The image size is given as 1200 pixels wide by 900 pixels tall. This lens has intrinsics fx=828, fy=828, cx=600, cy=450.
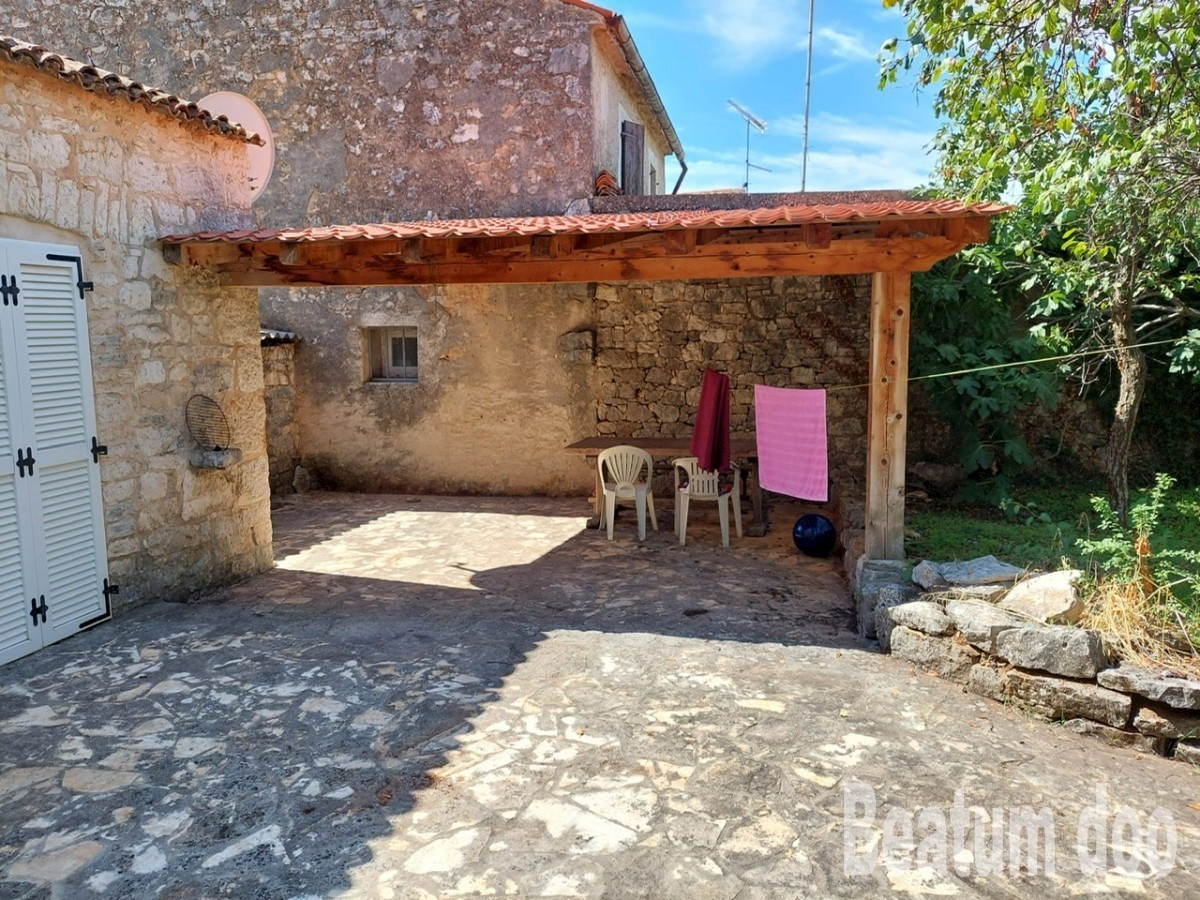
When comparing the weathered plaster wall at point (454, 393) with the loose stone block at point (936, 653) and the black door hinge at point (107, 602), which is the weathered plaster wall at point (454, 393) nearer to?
the black door hinge at point (107, 602)

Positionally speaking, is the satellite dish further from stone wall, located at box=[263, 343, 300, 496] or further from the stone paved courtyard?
the stone paved courtyard

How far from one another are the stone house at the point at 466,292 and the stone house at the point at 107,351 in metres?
3.47

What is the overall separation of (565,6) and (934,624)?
25.4ft

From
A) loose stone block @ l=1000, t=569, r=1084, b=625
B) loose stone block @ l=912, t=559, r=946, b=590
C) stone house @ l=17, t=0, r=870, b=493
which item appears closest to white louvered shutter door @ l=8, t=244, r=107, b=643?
stone house @ l=17, t=0, r=870, b=493

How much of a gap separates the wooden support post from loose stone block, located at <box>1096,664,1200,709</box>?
1.90 m

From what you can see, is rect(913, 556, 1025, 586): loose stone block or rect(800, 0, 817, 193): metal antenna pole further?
rect(800, 0, 817, 193): metal antenna pole

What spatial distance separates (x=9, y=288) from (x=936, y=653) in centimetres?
549

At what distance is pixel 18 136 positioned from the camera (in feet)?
15.1

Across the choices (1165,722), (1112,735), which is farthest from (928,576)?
(1165,722)

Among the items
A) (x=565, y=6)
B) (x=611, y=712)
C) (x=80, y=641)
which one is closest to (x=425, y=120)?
(x=565, y=6)

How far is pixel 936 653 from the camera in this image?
4551 millimetres

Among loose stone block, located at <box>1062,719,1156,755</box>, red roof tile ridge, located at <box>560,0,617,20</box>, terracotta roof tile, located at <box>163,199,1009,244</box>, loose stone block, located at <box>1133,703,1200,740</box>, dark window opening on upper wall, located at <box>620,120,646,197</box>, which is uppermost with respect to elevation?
red roof tile ridge, located at <box>560,0,617,20</box>

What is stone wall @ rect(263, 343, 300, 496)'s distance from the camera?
991 cm

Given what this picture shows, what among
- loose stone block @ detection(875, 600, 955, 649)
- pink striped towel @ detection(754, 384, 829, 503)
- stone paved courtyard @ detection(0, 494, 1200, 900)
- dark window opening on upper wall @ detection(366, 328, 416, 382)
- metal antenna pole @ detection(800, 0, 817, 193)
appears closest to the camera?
stone paved courtyard @ detection(0, 494, 1200, 900)
